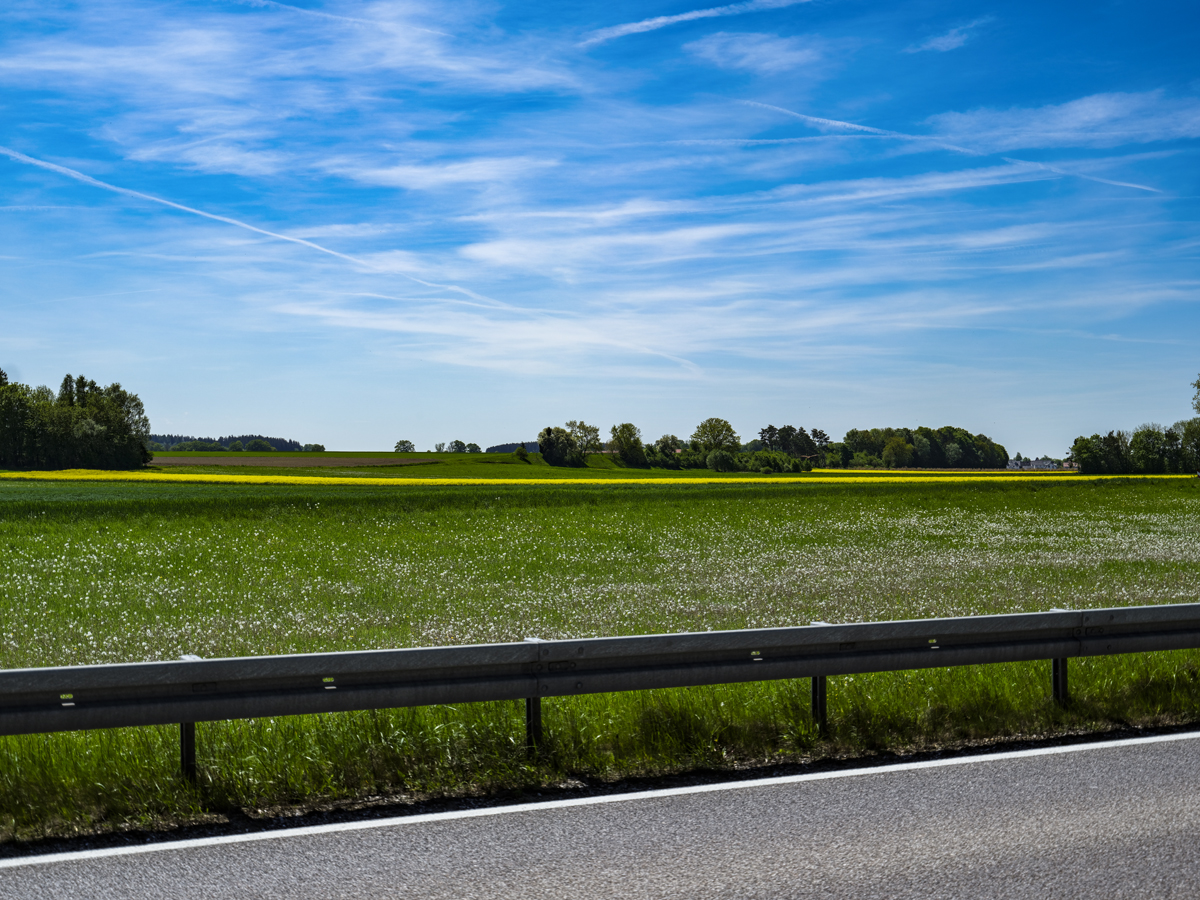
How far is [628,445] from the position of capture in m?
139

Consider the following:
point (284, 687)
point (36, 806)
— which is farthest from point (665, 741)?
point (36, 806)

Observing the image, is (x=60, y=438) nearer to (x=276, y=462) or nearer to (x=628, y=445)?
(x=276, y=462)

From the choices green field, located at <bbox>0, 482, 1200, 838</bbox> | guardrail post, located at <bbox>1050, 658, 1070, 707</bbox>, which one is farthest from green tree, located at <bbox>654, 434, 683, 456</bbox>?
guardrail post, located at <bbox>1050, 658, 1070, 707</bbox>

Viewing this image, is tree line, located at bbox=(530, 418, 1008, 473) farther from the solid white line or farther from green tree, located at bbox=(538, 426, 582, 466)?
the solid white line

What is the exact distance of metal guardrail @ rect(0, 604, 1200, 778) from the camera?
4902 millimetres

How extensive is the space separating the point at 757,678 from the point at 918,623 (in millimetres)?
1271

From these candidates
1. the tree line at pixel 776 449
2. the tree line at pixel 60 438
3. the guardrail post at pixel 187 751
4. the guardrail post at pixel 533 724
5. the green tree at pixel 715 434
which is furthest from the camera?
the green tree at pixel 715 434

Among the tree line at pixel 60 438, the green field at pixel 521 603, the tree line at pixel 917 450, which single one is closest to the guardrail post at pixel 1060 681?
the green field at pixel 521 603

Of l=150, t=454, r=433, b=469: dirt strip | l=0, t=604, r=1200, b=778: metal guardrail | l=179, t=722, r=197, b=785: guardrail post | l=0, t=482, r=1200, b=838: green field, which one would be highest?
l=150, t=454, r=433, b=469: dirt strip

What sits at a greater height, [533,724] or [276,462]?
[276,462]

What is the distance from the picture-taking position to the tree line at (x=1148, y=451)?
9444 centimetres

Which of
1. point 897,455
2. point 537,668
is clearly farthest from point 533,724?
point 897,455

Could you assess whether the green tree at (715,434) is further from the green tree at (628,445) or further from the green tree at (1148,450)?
the green tree at (1148,450)

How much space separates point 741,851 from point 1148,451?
352ft
